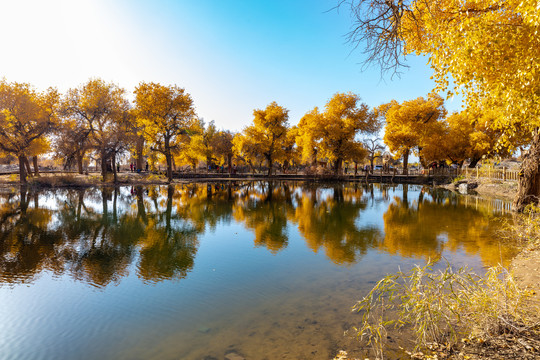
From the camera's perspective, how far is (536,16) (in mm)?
4820

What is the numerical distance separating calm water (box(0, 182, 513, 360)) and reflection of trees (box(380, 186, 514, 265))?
2.8 inches

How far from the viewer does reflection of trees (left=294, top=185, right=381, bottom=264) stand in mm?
10602

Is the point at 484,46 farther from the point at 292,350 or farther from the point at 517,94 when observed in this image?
the point at 292,350

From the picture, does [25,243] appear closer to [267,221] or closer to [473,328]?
[267,221]

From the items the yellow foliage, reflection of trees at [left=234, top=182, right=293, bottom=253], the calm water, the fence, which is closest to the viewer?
the calm water

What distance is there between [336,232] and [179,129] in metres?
30.7

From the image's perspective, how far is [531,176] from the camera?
13766 mm

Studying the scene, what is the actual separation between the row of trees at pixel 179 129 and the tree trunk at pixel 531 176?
1242 centimetres

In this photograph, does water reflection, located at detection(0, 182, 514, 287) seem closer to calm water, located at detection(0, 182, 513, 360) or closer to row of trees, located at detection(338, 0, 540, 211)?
calm water, located at detection(0, 182, 513, 360)

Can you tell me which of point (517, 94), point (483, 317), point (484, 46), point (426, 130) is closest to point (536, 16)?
point (484, 46)

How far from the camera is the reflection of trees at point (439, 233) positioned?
1038cm

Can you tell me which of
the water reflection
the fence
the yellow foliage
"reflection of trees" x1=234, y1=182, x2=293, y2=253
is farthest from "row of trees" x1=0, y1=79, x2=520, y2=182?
"reflection of trees" x1=234, y1=182, x2=293, y2=253

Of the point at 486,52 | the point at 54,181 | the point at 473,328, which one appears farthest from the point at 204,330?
the point at 54,181

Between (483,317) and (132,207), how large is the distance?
2026 centimetres
